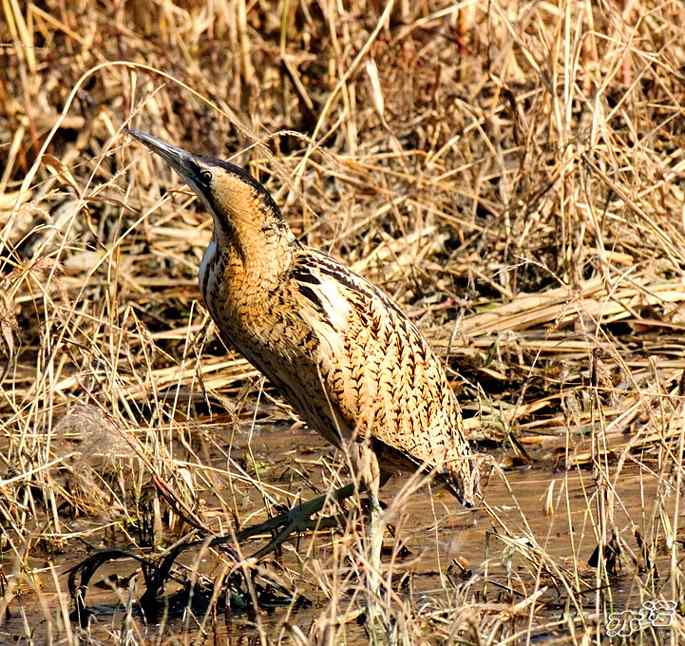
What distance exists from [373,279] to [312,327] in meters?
1.96

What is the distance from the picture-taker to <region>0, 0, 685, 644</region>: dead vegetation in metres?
3.28

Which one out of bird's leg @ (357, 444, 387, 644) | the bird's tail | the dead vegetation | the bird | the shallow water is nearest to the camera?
bird's leg @ (357, 444, 387, 644)

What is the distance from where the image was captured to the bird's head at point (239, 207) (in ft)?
11.8

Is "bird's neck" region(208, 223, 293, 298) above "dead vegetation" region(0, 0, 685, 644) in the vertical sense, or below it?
above

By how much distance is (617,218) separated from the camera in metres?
5.04

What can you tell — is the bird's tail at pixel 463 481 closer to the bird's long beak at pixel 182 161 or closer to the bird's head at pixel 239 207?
the bird's head at pixel 239 207

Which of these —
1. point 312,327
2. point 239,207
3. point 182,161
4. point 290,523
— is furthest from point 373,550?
point 182,161

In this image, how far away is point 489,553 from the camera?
3637 millimetres

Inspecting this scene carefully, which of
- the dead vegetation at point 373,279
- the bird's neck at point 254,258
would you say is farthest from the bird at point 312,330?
the dead vegetation at point 373,279

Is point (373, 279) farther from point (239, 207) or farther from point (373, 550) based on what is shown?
point (373, 550)

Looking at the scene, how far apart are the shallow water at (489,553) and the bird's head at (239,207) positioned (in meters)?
0.76

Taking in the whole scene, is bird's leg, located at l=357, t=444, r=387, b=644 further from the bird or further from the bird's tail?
the bird's tail

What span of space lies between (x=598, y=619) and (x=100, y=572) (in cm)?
148

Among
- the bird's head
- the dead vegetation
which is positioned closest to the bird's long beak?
the bird's head
